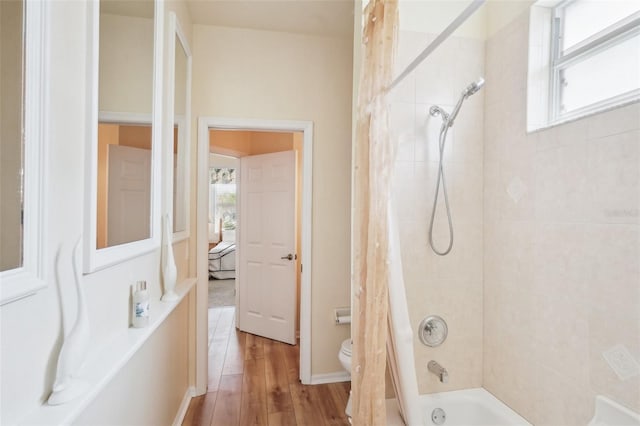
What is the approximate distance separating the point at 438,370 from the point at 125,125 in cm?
194

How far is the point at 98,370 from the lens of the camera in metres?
0.91

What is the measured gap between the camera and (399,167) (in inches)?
70.8

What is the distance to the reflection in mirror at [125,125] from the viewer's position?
1.04 meters

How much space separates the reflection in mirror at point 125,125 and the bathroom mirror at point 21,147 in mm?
304

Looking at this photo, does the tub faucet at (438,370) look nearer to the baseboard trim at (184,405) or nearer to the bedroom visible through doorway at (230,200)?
the baseboard trim at (184,405)

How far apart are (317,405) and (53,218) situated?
2120mm

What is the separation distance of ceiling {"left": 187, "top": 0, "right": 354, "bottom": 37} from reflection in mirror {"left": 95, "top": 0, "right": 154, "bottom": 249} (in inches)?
38.9

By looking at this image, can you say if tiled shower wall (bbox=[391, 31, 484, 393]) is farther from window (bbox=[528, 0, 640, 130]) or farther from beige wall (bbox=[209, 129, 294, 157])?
beige wall (bbox=[209, 129, 294, 157])

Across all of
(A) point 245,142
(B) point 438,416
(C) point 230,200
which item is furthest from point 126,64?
(C) point 230,200

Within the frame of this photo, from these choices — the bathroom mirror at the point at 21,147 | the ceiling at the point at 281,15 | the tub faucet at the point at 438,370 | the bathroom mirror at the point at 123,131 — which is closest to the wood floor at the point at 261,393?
the tub faucet at the point at 438,370

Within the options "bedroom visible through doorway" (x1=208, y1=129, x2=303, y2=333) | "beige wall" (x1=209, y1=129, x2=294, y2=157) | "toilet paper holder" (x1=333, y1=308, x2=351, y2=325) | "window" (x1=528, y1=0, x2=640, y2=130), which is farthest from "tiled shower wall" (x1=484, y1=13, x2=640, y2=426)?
"beige wall" (x1=209, y1=129, x2=294, y2=157)

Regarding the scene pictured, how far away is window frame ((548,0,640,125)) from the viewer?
1.27 m

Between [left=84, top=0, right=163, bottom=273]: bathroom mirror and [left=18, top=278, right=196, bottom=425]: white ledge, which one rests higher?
[left=84, top=0, right=163, bottom=273]: bathroom mirror

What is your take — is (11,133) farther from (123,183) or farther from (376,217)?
(376,217)
